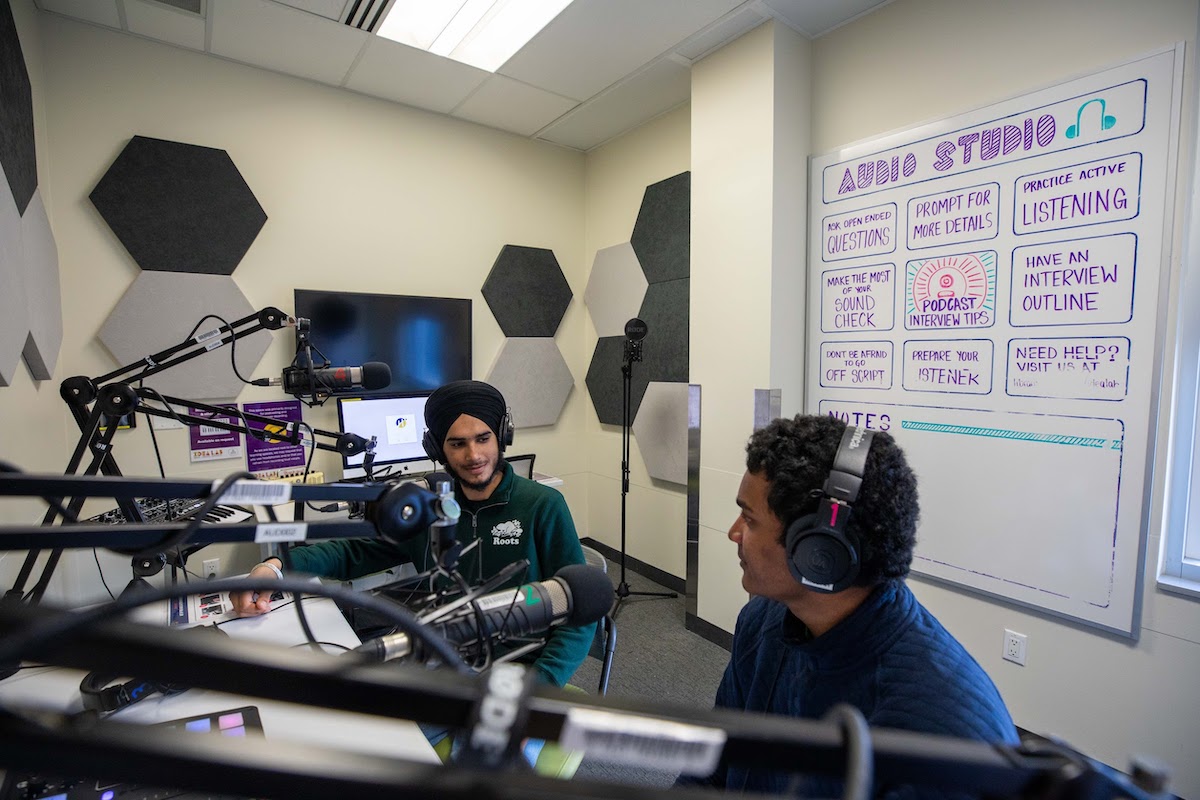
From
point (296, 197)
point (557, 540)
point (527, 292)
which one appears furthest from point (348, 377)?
point (527, 292)

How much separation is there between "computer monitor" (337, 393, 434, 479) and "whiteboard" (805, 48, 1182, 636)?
228 cm

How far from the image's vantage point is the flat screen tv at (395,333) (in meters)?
2.97

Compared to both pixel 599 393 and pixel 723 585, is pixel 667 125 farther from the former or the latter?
pixel 723 585

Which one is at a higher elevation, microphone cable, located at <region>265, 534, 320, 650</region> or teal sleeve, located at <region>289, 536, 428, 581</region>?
microphone cable, located at <region>265, 534, 320, 650</region>

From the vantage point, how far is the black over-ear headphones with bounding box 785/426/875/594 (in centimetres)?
87

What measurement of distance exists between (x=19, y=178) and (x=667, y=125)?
2960 mm

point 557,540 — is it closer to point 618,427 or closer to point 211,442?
point 211,442

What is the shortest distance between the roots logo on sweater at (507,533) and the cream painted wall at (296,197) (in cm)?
159

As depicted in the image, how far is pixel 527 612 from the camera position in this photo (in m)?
0.52

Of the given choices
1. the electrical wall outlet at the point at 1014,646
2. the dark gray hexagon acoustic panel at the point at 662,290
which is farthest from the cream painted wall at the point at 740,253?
the electrical wall outlet at the point at 1014,646

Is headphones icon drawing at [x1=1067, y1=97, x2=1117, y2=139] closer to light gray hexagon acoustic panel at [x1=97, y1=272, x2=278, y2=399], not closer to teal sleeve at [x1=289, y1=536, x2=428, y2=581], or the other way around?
teal sleeve at [x1=289, y1=536, x2=428, y2=581]

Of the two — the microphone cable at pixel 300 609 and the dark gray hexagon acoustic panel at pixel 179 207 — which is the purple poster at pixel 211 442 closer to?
the dark gray hexagon acoustic panel at pixel 179 207

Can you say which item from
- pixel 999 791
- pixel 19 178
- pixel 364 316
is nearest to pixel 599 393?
pixel 364 316

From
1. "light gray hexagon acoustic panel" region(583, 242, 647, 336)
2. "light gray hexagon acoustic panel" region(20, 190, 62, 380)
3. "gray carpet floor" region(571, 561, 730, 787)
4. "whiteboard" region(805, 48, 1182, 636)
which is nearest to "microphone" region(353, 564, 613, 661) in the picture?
"gray carpet floor" region(571, 561, 730, 787)
